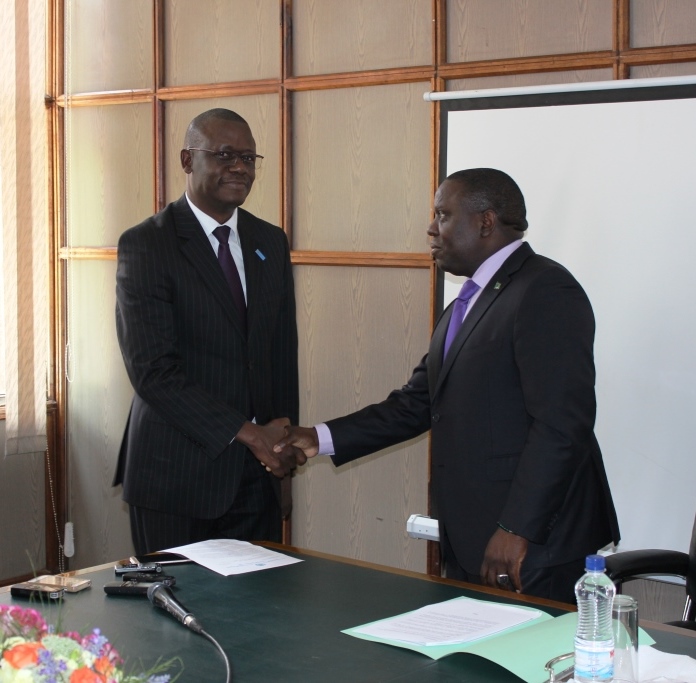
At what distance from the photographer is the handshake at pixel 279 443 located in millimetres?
2852

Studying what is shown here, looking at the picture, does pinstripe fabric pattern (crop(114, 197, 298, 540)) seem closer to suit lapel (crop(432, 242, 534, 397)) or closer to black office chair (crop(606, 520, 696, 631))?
suit lapel (crop(432, 242, 534, 397))

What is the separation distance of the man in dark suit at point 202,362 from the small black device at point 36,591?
95 cm

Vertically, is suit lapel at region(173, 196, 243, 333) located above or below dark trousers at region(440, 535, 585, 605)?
above

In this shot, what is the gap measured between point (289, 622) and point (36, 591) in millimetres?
503

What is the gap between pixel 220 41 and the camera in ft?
14.4

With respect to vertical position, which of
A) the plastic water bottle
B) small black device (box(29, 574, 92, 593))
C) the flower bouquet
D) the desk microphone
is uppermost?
the flower bouquet

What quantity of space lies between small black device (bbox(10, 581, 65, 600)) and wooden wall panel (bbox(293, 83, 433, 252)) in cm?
233

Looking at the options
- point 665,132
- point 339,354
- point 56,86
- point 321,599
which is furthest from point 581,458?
point 56,86

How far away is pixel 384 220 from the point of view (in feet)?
13.1

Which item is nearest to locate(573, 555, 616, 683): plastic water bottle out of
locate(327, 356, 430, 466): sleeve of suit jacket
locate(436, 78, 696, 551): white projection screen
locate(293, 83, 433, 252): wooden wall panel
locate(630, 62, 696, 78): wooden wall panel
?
locate(327, 356, 430, 466): sleeve of suit jacket

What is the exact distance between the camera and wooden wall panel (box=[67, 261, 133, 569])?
4801mm

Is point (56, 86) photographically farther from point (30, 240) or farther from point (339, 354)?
point (339, 354)

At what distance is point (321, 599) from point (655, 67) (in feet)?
7.60

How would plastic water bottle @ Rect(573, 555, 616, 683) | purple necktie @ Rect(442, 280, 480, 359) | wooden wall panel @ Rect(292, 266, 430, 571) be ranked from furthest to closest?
wooden wall panel @ Rect(292, 266, 430, 571) < purple necktie @ Rect(442, 280, 480, 359) < plastic water bottle @ Rect(573, 555, 616, 683)
